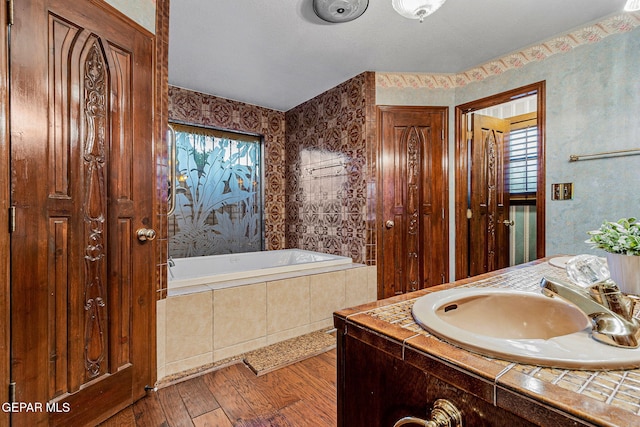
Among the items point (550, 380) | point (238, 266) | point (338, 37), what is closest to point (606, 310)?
point (550, 380)

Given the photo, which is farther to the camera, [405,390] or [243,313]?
[243,313]

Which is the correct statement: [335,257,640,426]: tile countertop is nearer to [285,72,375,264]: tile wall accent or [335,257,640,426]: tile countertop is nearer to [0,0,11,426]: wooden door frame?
[0,0,11,426]: wooden door frame

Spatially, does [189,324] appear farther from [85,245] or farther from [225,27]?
[225,27]

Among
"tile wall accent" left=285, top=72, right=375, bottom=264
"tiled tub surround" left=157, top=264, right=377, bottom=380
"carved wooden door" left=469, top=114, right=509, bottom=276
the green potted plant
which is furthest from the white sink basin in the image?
"carved wooden door" left=469, top=114, right=509, bottom=276

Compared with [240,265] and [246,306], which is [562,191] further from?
[240,265]

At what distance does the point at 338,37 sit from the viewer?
7.86 feet

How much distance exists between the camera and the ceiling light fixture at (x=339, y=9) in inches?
77.3

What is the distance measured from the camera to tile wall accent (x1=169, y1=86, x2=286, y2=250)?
3387mm

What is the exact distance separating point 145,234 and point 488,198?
3185mm

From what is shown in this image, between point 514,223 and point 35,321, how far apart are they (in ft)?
13.8

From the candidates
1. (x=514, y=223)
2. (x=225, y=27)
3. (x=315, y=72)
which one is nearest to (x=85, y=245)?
(x=225, y=27)

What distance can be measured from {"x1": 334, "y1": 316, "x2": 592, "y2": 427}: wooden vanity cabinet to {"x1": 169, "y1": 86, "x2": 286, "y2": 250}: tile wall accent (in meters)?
3.33

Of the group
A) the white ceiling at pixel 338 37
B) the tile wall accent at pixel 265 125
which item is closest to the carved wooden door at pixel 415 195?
the white ceiling at pixel 338 37

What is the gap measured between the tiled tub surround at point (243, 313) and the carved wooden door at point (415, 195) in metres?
0.64
